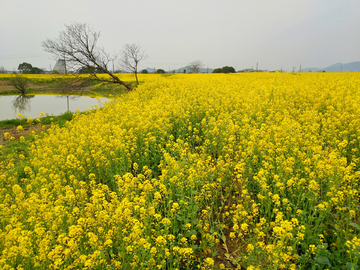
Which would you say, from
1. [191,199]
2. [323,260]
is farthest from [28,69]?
[323,260]

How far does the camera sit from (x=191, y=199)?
2975mm

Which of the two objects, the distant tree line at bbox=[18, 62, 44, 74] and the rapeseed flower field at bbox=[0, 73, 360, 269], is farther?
the distant tree line at bbox=[18, 62, 44, 74]

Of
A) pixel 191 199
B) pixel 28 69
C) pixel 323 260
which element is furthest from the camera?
pixel 28 69

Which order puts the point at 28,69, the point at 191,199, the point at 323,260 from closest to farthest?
the point at 323,260 < the point at 191,199 < the point at 28,69

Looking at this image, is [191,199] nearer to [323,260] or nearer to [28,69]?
[323,260]

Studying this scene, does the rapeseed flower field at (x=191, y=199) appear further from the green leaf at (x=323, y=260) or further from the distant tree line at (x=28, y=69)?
the distant tree line at (x=28, y=69)

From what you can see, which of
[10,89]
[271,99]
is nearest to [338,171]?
[271,99]

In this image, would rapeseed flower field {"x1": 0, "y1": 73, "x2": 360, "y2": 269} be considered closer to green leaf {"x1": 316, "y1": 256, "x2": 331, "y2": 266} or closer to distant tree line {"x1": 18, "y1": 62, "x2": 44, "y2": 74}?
green leaf {"x1": 316, "y1": 256, "x2": 331, "y2": 266}

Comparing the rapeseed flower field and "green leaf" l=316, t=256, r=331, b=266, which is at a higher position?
the rapeseed flower field

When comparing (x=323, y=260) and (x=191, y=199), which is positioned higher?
(x=191, y=199)

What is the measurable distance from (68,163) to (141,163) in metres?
1.48

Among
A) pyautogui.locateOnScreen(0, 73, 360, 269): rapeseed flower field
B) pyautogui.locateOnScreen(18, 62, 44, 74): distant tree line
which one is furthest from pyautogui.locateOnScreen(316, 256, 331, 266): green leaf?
pyautogui.locateOnScreen(18, 62, 44, 74): distant tree line

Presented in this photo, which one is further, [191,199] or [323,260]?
[191,199]

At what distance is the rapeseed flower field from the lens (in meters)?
2.36
